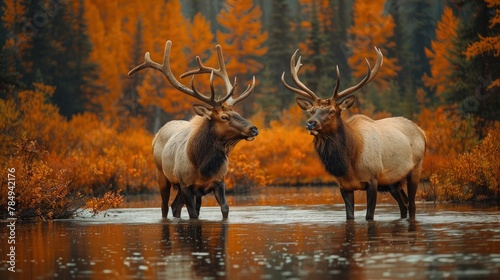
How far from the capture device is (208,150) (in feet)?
61.4

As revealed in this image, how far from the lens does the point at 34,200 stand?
1886 centimetres

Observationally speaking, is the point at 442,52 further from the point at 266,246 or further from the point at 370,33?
the point at 266,246

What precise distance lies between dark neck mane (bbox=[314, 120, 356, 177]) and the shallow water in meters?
0.84

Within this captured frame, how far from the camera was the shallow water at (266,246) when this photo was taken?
1110 cm

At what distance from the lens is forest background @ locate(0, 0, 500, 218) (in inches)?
890

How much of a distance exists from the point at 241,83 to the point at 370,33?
539 inches

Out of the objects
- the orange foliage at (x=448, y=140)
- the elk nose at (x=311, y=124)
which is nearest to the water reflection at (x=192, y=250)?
the elk nose at (x=311, y=124)

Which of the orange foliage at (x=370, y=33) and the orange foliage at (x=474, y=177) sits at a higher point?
the orange foliage at (x=370, y=33)

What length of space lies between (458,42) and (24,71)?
23.9 metres

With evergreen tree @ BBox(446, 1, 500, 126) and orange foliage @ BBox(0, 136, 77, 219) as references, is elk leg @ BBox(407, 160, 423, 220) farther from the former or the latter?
evergreen tree @ BBox(446, 1, 500, 126)

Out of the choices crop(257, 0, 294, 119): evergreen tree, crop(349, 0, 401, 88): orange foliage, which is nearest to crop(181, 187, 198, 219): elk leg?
crop(349, 0, 401, 88): orange foliage

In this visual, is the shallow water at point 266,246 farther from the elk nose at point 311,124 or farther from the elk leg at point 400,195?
the elk nose at point 311,124

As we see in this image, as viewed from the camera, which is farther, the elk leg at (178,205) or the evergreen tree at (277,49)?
the evergreen tree at (277,49)

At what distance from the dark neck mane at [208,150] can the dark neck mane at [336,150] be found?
5.99 ft
